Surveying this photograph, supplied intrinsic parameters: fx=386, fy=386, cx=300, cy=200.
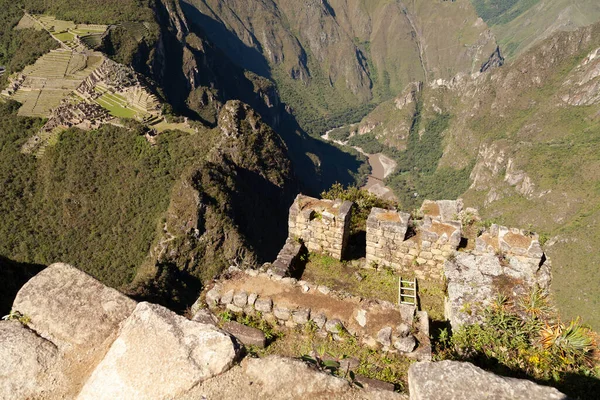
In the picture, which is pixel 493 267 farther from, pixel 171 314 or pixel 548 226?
pixel 548 226

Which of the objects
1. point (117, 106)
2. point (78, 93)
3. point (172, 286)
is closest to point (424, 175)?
point (117, 106)

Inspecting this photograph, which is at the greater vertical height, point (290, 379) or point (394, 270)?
point (394, 270)

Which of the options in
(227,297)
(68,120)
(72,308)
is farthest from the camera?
(68,120)

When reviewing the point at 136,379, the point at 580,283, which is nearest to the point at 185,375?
the point at 136,379

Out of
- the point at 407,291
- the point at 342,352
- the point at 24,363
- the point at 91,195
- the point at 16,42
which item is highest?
the point at 16,42

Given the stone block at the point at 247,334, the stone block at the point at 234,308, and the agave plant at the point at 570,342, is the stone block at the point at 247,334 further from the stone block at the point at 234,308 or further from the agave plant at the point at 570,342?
the agave plant at the point at 570,342

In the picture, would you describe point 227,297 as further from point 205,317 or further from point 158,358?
point 158,358
